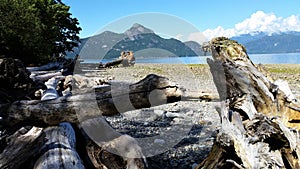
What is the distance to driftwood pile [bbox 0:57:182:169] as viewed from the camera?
2850 millimetres

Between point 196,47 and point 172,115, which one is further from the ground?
point 196,47

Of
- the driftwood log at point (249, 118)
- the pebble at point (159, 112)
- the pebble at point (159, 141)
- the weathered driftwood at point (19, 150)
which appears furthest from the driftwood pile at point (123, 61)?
the weathered driftwood at point (19, 150)

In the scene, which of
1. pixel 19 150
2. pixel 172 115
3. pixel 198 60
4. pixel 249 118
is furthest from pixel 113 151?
pixel 172 115

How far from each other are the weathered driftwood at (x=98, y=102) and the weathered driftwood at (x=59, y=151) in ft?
0.57

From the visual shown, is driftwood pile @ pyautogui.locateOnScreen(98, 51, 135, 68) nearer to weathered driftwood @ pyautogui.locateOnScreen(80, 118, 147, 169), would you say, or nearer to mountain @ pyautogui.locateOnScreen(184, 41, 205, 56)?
mountain @ pyautogui.locateOnScreen(184, 41, 205, 56)

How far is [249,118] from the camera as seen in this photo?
9.25 feet

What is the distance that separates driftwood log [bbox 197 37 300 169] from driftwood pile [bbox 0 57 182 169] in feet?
2.13

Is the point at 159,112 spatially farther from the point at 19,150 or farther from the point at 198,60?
the point at 19,150

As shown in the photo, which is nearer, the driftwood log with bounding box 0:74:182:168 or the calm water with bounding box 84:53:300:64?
the driftwood log with bounding box 0:74:182:168

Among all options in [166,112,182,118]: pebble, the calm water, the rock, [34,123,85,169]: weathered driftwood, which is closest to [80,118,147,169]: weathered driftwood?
[34,123,85,169]: weathered driftwood

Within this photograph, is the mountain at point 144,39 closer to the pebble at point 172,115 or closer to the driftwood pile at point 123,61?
the pebble at point 172,115

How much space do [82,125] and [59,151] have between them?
3.25 feet

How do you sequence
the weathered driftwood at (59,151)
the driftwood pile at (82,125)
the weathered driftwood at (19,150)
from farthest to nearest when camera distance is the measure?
1. the driftwood pile at (82,125)
2. the weathered driftwood at (19,150)
3. the weathered driftwood at (59,151)

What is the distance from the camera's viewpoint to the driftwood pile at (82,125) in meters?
2.85
